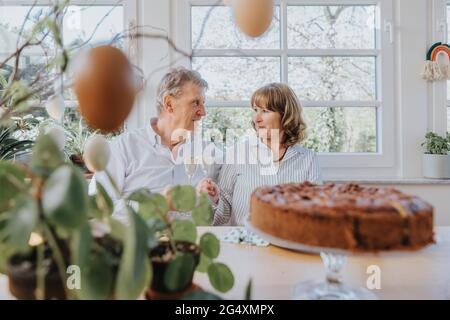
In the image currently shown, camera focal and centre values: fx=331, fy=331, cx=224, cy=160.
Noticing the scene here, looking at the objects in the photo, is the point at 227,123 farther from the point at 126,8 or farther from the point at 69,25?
the point at 69,25

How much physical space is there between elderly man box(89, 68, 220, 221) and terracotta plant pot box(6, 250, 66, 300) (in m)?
1.03

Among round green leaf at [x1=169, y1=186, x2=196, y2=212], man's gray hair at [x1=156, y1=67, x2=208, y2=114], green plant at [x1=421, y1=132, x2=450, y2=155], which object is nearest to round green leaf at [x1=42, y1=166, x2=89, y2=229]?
round green leaf at [x1=169, y1=186, x2=196, y2=212]

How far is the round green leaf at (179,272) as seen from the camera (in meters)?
0.48

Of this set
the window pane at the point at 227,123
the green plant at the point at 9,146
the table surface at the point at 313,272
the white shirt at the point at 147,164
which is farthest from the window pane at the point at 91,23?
the table surface at the point at 313,272

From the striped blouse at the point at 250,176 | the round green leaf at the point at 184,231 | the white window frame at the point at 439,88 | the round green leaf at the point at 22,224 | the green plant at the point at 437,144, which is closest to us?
the round green leaf at the point at 22,224

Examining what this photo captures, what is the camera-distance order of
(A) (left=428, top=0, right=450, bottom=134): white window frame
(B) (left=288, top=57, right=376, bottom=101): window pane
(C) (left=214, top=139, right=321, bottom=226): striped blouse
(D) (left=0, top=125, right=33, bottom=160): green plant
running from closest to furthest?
(C) (left=214, top=139, right=321, bottom=226): striped blouse < (D) (left=0, top=125, right=33, bottom=160): green plant < (A) (left=428, top=0, right=450, bottom=134): white window frame < (B) (left=288, top=57, right=376, bottom=101): window pane

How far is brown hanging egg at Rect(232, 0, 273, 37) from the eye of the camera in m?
0.61

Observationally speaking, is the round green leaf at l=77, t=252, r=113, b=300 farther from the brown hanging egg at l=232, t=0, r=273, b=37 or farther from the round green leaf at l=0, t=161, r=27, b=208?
the brown hanging egg at l=232, t=0, r=273, b=37

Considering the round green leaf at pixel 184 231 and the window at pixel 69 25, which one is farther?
the window at pixel 69 25

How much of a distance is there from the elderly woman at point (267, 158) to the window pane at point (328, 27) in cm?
69

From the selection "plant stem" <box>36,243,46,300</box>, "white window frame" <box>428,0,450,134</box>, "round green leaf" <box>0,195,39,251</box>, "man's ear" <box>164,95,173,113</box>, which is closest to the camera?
"round green leaf" <box>0,195,39,251</box>

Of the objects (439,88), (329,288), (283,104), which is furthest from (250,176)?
(439,88)

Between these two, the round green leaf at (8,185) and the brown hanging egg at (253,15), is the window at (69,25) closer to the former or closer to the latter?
the brown hanging egg at (253,15)

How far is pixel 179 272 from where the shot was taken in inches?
19.0
